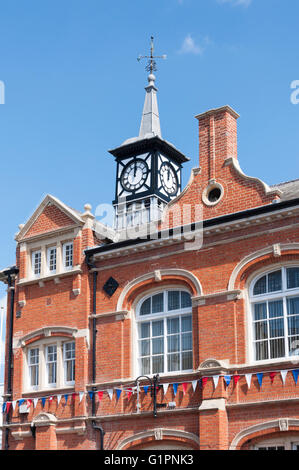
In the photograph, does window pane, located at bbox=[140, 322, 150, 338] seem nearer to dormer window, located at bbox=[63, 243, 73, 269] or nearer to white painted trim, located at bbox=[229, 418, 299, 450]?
dormer window, located at bbox=[63, 243, 73, 269]

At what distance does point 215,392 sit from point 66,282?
7078 mm

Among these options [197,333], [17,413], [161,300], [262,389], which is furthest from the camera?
[17,413]

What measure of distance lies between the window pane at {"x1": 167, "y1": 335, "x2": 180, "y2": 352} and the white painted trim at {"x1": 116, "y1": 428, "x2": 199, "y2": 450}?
2377 mm

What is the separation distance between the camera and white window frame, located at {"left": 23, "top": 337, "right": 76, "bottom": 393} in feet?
81.4

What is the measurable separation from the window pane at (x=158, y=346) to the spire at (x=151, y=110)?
14081mm

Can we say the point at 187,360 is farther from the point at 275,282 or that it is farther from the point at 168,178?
the point at 168,178

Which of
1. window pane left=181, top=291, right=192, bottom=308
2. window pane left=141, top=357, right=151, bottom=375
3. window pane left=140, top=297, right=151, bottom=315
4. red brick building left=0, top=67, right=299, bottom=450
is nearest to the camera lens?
red brick building left=0, top=67, right=299, bottom=450

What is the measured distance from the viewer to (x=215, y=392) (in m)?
21.0

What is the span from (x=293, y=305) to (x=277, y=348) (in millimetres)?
1255

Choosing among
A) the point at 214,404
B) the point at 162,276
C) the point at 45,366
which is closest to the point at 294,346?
the point at 214,404

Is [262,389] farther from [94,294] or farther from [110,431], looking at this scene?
[94,294]

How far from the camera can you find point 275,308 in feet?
69.6

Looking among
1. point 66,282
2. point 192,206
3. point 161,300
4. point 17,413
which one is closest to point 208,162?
point 192,206

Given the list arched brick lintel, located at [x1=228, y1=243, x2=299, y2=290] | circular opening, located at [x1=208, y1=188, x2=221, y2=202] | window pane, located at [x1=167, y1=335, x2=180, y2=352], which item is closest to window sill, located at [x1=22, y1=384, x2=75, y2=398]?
window pane, located at [x1=167, y1=335, x2=180, y2=352]
